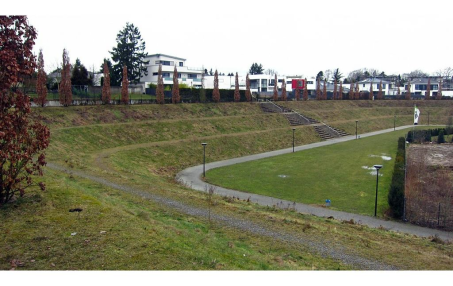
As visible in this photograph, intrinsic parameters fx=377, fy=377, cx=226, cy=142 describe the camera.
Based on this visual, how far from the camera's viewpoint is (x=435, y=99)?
82000 millimetres

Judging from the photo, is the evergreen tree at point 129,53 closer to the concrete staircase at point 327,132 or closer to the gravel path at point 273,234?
the concrete staircase at point 327,132

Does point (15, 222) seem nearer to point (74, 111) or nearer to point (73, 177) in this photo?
point (73, 177)

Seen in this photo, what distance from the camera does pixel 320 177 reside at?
25547 millimetres

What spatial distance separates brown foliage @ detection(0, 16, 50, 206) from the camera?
985 cm

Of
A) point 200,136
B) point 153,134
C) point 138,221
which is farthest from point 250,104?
point 138,221

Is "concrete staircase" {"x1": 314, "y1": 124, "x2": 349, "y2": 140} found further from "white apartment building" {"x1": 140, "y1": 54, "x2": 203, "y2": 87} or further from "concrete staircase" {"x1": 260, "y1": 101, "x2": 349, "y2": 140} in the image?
"white apartment building" {"x1": 140, "y1": 54, "x2": 203, "y2": 87}

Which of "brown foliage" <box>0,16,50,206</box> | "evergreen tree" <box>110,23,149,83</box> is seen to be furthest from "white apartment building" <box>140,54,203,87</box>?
"brown foliage" <box>0,16,50,206</box>

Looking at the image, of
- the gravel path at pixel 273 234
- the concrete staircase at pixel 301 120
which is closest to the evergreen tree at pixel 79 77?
the concrete staircase at pixel 301 120

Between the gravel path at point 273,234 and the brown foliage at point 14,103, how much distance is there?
→ 18.4 feet

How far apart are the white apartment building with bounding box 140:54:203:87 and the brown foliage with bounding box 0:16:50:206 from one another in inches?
2319

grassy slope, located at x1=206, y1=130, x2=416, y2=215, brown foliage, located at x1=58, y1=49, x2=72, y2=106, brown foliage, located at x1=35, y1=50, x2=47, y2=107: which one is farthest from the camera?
brown foliage, located at x1=58, y1=49, x2=72, y2=106

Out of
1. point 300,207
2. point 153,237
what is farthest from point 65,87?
point 153,237

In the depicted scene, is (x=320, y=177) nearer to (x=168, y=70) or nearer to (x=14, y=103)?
(x=14, y=103)

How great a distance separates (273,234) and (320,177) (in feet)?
47.2
